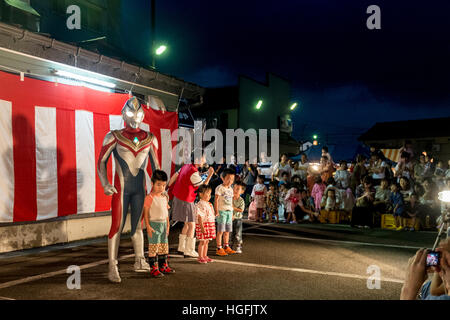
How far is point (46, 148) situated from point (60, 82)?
1420mm

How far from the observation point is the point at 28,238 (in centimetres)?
693

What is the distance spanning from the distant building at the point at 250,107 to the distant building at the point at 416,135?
23.5ft

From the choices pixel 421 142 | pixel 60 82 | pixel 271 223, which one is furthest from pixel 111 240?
pixel 421 142

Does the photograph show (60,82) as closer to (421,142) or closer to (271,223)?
(271,223)

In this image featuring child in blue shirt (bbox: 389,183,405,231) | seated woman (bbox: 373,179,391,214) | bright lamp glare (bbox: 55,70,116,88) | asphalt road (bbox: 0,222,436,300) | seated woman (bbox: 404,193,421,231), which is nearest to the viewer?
asphalt road (bbox: 0,222,436,300)

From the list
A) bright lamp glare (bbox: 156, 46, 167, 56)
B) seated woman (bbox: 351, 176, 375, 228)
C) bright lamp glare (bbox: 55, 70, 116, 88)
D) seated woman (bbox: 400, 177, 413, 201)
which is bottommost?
seated woman (bbox: 351, 176, 375, 228)

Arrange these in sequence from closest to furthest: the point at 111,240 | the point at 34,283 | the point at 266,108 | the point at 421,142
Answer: the point at 34,283
the point at 111,240
the point at 421,142
the point at 266,108

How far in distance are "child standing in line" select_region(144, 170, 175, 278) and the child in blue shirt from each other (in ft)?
24.3

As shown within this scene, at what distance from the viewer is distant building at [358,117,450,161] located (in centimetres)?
2542

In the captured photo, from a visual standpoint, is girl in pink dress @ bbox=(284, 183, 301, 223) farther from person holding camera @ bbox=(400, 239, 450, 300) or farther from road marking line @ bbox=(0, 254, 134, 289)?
person holding camera @ bbox=(400, 239, 450, 300)

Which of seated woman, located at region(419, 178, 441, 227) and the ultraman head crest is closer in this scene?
the ultraman head crest

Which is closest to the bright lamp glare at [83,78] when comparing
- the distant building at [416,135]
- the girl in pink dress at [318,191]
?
the girl in pink dress at [318,191]

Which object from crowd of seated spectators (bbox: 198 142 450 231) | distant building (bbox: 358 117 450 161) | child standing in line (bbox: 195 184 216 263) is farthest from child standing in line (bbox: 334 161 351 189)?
distant building (bbox: 358 117 450 161)

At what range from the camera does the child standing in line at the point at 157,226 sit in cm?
544
